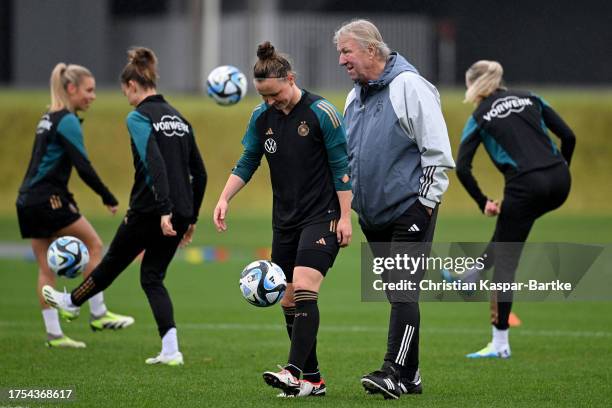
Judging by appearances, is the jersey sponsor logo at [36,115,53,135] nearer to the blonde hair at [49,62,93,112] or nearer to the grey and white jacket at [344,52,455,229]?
the blonde hair at [49,62,93,112]

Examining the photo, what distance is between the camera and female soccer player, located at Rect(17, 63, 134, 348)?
33.1 ft

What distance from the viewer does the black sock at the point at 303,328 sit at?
7520 millimetres

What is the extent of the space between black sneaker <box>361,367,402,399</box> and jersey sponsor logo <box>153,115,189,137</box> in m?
2.79

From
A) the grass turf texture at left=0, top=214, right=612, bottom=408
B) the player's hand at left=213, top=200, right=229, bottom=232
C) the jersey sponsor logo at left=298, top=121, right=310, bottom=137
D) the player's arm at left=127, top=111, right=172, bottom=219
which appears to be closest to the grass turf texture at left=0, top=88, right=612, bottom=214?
the grass turf texture at left=0, top=214, right=612, bottom=408

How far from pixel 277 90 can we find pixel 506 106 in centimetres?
294

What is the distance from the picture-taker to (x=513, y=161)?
32.7 feet

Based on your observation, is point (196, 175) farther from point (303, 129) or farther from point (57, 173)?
point (303, 129)

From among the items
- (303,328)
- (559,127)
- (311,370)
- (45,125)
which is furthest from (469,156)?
(45,125)

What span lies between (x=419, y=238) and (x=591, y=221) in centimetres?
1855

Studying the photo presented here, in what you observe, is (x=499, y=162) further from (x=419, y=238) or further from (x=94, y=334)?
(x=94, y=334)

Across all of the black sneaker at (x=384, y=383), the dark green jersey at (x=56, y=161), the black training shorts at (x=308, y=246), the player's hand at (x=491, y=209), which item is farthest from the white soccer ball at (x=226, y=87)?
the black sneaker at (x=384, y=383)

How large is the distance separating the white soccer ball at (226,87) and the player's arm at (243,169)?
2.89m

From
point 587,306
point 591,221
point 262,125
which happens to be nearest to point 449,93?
point 591,221

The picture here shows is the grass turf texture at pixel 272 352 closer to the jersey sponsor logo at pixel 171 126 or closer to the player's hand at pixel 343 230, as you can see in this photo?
the player's hand at pixel 343 230
